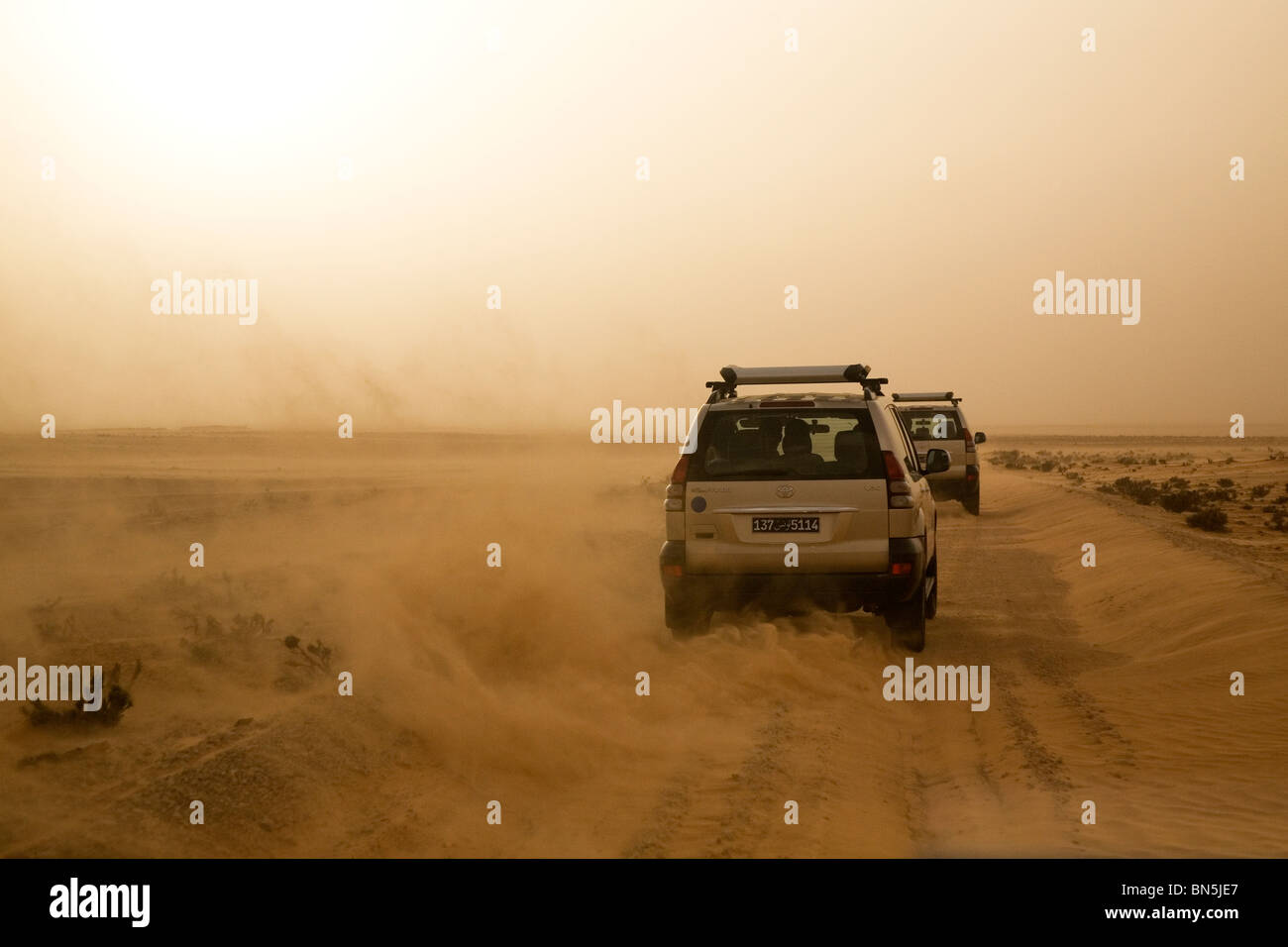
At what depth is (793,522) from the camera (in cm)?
916

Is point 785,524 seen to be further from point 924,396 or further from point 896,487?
point 924,396

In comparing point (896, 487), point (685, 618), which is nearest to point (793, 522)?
point (896, 487)

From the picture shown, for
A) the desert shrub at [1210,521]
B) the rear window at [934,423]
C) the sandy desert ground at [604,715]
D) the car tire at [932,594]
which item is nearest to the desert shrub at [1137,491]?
the desert shrub at [1210,521]

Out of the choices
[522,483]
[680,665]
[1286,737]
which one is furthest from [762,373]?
[522,483]

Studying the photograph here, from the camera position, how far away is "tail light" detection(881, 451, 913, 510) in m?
9.14

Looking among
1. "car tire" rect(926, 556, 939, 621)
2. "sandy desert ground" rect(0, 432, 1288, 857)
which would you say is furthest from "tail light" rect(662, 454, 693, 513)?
"car tire" rect(926, 556, 939, 621)

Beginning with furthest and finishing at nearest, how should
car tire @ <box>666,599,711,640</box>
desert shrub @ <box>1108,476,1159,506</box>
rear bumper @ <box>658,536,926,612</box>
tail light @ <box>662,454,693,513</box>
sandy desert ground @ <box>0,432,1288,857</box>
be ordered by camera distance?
desert shrub @ <box>1108,476,1159,506</box> < car tire @ <box>666,599,711,640</box> < tail light @ <box>662,454,693,513</box> < rear bumper @ <box>658,536,926,612</box> < sandy desert ground @ <box>0,432,1288,857</box>

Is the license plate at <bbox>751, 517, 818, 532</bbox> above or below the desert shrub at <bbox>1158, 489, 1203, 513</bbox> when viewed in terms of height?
above

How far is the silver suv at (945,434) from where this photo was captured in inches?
941

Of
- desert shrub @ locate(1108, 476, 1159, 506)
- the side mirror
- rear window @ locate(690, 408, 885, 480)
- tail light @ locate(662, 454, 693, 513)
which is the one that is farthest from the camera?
desert shrub @ locate(1108, 476, 1159, 506)

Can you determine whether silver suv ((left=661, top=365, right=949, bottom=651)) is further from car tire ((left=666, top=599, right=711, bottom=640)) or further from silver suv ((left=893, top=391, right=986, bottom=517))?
silver suv ((left=893, top=391, right=986, bottom=517))

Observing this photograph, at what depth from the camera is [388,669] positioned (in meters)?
8.16

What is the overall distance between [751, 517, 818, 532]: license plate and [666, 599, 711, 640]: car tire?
31.4 inches
